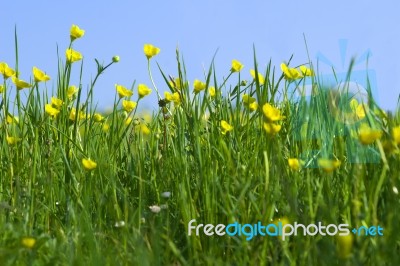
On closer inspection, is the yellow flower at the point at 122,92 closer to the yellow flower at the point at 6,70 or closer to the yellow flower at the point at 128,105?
the yellow flower at the point at 128,105

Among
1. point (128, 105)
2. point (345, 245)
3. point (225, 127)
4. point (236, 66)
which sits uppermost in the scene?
point (236, 66)

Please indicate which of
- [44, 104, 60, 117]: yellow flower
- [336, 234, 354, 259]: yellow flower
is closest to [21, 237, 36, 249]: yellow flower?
[336, 234, 354, 259]: yellow flower

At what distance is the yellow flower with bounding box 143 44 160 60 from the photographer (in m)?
2.71

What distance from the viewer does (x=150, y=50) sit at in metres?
2.72

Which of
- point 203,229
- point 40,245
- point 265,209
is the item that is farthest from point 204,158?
point 40,245

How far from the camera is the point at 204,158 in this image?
2.23m

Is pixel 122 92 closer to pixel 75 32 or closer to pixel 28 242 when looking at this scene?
pixel 75 32

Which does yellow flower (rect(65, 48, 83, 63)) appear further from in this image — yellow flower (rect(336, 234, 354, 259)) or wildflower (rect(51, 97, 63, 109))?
yellow flower (rect(336, 234, 354, 259))

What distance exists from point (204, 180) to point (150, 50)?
0.83m

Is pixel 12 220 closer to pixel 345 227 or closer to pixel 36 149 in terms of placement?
pixel 36 149

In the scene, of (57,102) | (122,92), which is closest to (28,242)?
(57,102)

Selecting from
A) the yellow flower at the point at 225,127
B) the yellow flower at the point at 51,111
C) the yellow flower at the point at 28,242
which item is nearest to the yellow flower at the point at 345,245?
the yellow flower at the point at 28,242

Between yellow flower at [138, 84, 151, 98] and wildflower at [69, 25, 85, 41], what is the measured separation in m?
0.31

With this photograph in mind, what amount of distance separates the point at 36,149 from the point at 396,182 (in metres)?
1.17
